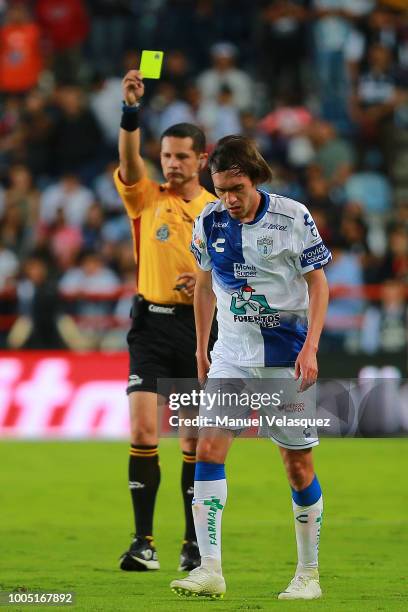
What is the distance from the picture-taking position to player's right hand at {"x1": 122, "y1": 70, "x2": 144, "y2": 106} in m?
7.86

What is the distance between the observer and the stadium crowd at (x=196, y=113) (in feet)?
60.5

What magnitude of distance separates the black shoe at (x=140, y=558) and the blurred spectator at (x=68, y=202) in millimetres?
11778

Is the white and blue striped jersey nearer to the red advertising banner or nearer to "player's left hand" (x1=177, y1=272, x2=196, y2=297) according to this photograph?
"player's left hand" (x1=177, y1=272, x2=196, y2=297)

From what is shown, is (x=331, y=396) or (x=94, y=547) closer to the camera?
(x=331, y=396)

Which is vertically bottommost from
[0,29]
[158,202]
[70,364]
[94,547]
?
[94,547]

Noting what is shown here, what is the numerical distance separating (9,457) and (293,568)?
22.2 ft

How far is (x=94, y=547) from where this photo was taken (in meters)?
→ 9.11

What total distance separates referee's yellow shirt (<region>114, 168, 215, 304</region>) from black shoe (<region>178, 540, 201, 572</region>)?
1398 millimetres

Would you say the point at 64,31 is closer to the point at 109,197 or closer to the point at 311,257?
the point at 109,197

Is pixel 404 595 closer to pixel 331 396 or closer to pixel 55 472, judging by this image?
pixel 331 396

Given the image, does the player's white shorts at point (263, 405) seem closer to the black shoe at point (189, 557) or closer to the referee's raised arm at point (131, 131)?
the black shoe at point (189, 557)

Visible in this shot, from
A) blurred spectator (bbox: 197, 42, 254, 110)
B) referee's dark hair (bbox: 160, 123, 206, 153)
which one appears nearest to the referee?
referee's dark hair (bbox: 160, 123, 206, 153)

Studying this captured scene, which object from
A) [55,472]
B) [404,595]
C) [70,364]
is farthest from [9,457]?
[404,595]

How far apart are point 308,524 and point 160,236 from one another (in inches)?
87.4
